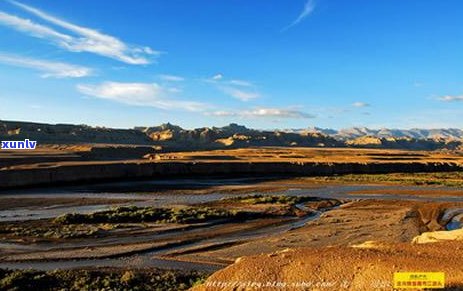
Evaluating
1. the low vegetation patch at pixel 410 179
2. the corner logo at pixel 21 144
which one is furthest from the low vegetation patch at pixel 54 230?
the corner logo at pixel 21 144

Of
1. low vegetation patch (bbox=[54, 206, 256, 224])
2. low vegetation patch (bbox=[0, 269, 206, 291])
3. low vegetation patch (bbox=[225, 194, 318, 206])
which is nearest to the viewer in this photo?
low vegetation patch (bbox=[0, 269, 206, 291])

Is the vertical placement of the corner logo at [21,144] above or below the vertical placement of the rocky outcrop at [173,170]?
above

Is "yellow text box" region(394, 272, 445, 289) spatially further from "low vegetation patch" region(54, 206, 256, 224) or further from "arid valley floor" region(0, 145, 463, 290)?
"low vegetation patch" region(54, 206, 256, 224)

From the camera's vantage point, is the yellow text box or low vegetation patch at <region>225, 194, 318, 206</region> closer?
the yellow text box

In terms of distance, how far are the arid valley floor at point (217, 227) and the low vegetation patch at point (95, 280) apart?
0.08 metres

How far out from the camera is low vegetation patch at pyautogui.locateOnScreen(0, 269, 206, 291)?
21438 millimetres

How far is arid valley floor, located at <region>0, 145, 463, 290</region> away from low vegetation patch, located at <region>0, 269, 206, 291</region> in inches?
3.1

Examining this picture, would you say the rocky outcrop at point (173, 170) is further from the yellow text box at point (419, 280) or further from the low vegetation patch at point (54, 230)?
the yellow text box at point (419, 280)

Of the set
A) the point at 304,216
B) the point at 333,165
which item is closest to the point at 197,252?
the point at 304,216

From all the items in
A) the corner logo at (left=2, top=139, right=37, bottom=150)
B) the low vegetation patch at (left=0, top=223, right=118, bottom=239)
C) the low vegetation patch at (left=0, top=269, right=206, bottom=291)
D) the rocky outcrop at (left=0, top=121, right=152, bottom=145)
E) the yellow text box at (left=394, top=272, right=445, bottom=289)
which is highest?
the rocky outcrop at (left=0, top=121, right=152, bottom=145)

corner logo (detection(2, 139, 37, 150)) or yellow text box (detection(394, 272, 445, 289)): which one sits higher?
corner logo (detection(2, 139, 37, 150))

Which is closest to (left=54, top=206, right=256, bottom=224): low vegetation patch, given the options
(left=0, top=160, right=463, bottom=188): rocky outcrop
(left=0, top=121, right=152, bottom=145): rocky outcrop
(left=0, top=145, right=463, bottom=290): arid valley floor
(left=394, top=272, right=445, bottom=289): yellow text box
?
(left=0, top=145, right=463, bottom=290): arid valley floor

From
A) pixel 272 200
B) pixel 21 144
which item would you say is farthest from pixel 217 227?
pixel 21 144

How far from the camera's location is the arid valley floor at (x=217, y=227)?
50.0ft
